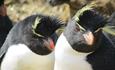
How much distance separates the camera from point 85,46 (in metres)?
2.37

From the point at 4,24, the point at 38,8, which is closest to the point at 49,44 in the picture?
the point at 4,24

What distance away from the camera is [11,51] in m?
2.60

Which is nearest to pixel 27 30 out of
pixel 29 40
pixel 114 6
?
pixel 29 40

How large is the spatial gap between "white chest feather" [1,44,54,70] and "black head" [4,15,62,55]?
0.09 feet

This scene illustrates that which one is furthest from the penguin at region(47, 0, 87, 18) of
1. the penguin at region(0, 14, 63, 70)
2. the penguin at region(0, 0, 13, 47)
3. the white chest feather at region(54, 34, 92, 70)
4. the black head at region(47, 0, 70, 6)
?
the white chest feather at region(54, 34, 92, 70)

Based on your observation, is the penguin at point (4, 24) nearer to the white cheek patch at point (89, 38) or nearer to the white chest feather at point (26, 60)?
the white chest feather at point (26, 60)

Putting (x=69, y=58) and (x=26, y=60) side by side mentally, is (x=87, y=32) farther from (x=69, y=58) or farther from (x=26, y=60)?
(x=26, y=60)

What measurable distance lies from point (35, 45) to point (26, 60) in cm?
9

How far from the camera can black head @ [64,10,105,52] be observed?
2.36m

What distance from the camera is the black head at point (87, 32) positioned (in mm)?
2359

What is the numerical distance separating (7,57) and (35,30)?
25 cm

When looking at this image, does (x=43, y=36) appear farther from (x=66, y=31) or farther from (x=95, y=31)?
(x=95, y=31)

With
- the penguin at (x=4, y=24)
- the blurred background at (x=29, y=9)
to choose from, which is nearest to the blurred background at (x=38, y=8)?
the blurred background at (x=29, y=9)

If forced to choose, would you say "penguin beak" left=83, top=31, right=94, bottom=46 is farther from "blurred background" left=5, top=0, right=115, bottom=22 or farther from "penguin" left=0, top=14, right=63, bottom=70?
"blurred background" left=5, top=0, right=115, bottom=22
